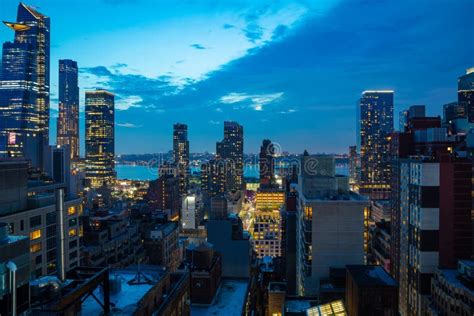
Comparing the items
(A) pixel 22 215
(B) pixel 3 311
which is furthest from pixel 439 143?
(B) pixel 3 311

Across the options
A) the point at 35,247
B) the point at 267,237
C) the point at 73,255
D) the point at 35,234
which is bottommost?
the point at 267,237

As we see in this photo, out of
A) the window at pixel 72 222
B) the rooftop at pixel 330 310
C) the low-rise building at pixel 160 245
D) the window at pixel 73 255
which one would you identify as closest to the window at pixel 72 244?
the window at pixel 73 255

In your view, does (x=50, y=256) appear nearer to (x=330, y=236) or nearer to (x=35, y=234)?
(x=35, y=234)

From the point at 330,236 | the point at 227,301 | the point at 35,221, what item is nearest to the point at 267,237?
the point at 330,236

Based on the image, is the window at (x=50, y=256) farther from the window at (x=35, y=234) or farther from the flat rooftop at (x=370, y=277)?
the flat rooftop at (x=370, y=277)

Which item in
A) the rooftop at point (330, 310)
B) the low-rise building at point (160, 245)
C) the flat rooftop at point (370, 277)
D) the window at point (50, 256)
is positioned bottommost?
the low-rise building at point (160, 245)

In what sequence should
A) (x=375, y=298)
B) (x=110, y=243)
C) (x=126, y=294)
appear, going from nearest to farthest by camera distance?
(x=126, y=294), (x=375, y=298), (x=110, y=243)

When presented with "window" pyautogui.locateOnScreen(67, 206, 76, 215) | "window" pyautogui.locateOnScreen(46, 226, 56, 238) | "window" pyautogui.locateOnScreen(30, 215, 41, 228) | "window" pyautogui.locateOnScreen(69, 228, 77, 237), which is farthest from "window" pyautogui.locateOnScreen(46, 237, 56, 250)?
"window" pyautogui.locateOnScreen(67, 206, 76, 215)

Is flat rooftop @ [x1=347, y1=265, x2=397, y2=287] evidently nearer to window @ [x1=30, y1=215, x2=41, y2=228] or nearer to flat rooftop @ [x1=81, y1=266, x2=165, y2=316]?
flat rooftop @ [x1=81, y1=266, x2=165, y2=316]
